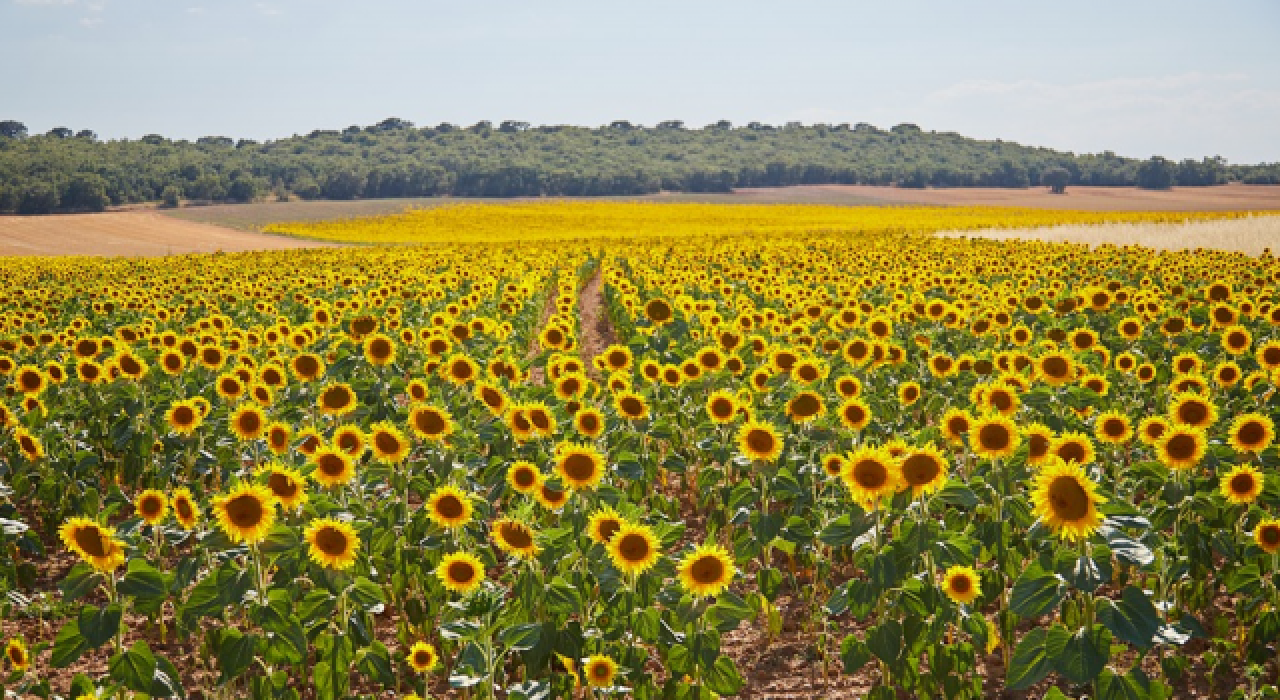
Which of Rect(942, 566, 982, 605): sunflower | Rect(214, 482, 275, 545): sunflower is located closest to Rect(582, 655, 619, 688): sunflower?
Rect(214, 482, 275, 545): sunflower

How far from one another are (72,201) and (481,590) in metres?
103

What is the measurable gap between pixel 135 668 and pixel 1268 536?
214 inches

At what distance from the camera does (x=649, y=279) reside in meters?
20.6

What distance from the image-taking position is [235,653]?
416 centimetres

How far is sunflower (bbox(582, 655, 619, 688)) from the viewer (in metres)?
4.07

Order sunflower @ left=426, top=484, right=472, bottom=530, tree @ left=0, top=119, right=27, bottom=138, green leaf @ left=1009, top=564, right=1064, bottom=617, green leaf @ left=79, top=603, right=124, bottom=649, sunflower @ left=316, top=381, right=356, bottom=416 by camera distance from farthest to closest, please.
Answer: tree @ left=0, top=119, right=27, bottom=138, sunflower @ left=316, top=381, right=356, bottom=416, sunflower @ left=426, top=484, right=472, bottom=530, green leaf @ left=79, top=603, right=124, bottom=649, green leaf @ left=1009, top=564, right=1064, bottom=617

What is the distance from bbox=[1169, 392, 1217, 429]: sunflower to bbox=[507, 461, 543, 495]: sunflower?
13.3ft

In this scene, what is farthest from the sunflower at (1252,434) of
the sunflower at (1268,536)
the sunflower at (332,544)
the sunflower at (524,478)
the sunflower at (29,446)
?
the sunflower at (29,446)

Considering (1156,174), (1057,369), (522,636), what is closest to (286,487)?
(522,636)

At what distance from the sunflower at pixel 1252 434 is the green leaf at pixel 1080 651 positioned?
242cm

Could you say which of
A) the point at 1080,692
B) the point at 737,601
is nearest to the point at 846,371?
the point at 1080,692

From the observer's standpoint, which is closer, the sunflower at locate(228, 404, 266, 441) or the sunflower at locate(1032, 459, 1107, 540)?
the sunflower at locate(1032, 459, 1107, 540)

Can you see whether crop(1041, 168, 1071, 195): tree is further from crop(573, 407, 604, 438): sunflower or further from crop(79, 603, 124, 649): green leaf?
crop(79, 603, 124, 649): green leaf

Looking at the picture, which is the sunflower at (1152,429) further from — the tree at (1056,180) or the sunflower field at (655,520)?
the tree at (1056,180)
